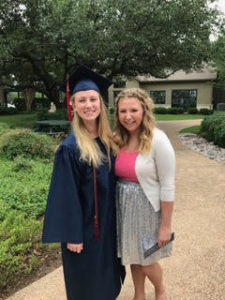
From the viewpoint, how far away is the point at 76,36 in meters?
9.84

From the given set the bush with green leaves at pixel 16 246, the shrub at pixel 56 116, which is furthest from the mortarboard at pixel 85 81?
the shrub at pixel 56 116

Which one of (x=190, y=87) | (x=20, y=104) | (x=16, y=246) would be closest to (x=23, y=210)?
(x=16, y=246)

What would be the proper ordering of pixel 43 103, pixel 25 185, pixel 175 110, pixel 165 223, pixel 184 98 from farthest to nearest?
1. pixel 43 103
2. pixel 184 98
3. pixel 175 110
4. pixel 25 185
5. pixel 165 223

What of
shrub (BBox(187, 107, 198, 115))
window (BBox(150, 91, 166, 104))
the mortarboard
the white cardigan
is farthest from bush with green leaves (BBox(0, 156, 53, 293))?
window (BBox(150, 91, 166, 104))

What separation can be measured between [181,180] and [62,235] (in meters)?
4.85

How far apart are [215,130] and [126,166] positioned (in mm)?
9554

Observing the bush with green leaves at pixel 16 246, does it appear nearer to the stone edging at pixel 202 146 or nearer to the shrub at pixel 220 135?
the stone edging at pixel 202 146

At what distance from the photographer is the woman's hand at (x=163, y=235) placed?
2.32m

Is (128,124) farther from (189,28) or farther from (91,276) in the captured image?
(189,28)

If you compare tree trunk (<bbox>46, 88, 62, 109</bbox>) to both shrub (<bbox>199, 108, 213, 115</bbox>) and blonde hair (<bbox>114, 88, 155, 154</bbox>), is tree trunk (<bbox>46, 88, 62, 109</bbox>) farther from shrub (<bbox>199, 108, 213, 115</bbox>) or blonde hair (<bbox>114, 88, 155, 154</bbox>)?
shrub (<bbox>199, 108, 213, 115</bbox>)

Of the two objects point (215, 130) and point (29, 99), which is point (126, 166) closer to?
point (215, 130)

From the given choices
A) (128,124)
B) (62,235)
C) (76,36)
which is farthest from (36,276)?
(76,36)

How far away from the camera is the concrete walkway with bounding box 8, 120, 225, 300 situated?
2.95 meters

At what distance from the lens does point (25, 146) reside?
7504 millimetres
